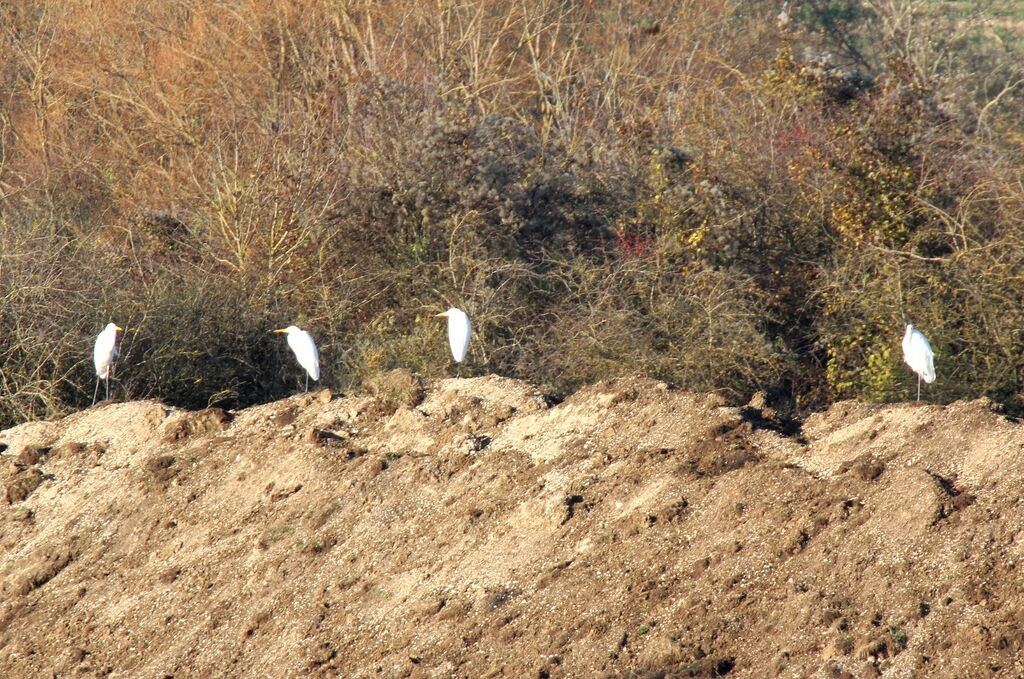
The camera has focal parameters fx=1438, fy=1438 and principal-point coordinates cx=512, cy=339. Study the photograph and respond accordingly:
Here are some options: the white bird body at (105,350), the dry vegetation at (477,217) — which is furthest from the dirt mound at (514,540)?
the dry vegetation at (477,217)

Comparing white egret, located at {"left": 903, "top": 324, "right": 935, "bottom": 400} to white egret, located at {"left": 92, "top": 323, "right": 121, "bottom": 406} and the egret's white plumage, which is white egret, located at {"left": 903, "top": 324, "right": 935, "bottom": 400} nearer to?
the egret's white plumage

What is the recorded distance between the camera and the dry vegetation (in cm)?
1107

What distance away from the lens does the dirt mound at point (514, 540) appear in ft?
19.1

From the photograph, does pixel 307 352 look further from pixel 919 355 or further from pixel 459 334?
pixel 919 355

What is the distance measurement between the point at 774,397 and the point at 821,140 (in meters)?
3.46

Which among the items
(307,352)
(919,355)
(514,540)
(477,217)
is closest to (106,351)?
(307,352)

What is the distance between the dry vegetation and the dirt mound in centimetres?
250

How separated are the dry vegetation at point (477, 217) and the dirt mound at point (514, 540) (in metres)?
2.50

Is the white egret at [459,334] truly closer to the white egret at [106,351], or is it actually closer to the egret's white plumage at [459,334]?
the egret's white plumage at [459,334]

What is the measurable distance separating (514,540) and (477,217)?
20.6 ft

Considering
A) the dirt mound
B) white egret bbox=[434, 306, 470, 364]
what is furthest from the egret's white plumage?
the dirt mound

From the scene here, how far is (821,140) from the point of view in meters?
13.9

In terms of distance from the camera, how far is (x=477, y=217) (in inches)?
507

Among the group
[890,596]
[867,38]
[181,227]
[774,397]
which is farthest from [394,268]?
[867,38]
